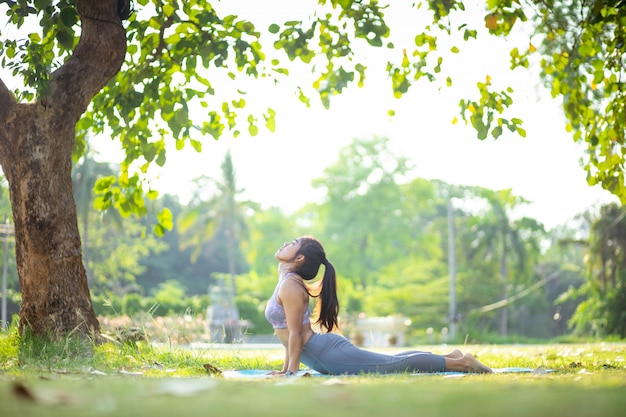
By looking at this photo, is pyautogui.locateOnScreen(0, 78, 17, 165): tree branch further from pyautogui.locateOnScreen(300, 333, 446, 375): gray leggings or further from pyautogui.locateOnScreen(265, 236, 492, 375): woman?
pyautogui.locateOnScreen(300, 333, 446, 375): gray leggings

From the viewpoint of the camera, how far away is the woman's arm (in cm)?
721

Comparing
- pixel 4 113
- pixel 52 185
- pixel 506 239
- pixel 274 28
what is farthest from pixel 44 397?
pixel 506 239

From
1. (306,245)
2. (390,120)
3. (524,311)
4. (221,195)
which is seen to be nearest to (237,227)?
(221,195)

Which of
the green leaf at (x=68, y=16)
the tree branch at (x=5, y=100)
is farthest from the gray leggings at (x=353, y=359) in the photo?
the green leaf at (x=68, y=16)

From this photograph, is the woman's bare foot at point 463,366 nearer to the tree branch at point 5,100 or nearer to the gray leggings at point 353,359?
the gray leggings at point 353,359

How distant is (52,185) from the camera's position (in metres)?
9.00

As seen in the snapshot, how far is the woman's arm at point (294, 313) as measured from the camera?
721cm

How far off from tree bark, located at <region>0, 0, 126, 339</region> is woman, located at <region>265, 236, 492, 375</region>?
2556mm

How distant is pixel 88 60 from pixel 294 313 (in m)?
4.12

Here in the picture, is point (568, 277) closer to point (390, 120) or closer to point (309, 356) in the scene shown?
point (390, 120)

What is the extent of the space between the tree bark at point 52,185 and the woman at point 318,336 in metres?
2.56

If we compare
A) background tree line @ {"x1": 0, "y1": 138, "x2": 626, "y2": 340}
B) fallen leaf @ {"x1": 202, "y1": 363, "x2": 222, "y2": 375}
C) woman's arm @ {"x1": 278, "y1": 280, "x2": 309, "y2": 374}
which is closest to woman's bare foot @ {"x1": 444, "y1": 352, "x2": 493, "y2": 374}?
woman's arm @ {"x1": 278, "y1": 280, "x2": 309, "y2": 374}

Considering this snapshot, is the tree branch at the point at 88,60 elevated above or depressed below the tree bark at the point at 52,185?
above

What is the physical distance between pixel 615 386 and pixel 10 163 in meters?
7.12
